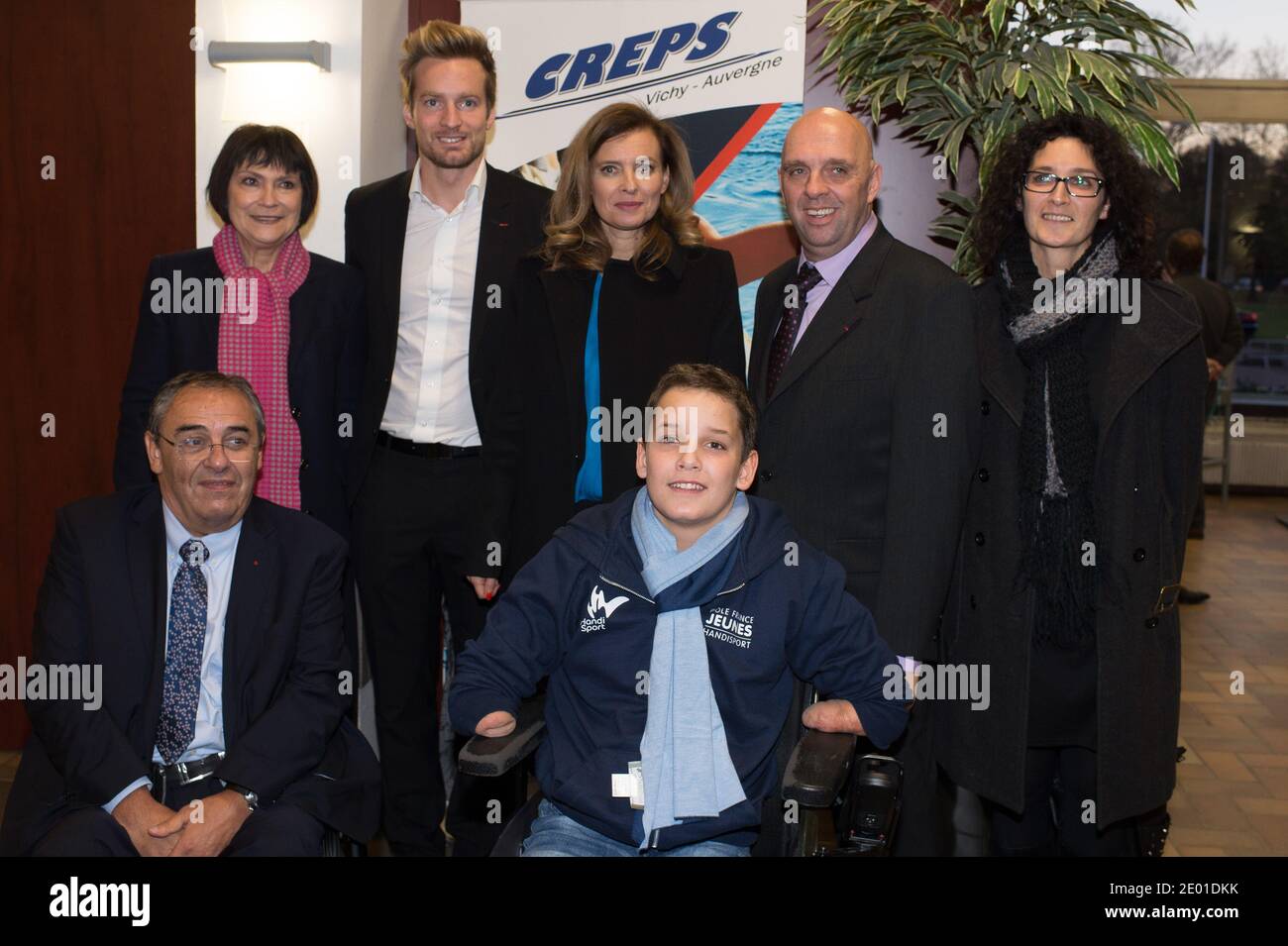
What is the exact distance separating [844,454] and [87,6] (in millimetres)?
3213

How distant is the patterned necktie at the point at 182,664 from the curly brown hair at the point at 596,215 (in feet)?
3.67

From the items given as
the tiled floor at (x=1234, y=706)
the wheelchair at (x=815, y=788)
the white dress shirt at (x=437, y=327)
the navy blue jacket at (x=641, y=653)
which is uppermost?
the white dress shirt at (x=437, y=327)

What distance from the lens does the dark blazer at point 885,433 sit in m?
2.54

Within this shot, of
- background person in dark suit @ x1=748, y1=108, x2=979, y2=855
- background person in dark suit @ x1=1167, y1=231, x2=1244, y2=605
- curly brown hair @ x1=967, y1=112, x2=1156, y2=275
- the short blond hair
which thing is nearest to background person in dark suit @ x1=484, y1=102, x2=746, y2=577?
background person in dark suit @ x1=748, y1=108, x2=979, y2=855

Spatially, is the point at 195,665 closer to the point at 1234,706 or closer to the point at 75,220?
the point at 75,220

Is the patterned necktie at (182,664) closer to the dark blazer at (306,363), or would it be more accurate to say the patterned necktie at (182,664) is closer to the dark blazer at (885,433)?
the dark blazer at (306,363)

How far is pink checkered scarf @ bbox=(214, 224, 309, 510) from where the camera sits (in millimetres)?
3166

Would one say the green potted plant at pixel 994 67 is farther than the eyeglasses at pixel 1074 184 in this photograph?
Yes

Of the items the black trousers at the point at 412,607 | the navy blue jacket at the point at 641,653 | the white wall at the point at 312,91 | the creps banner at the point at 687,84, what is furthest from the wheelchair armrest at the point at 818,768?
the white wall at the point at 312,91

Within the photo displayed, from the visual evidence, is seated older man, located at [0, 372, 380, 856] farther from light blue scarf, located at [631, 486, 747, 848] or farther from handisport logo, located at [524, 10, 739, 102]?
handisport logo, located at [524, 10, 739, 102]

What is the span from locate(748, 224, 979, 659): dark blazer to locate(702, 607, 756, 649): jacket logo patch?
0.33 meters

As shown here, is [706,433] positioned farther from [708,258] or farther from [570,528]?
[708,258]

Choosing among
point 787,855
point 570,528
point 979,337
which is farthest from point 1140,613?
point 570,528

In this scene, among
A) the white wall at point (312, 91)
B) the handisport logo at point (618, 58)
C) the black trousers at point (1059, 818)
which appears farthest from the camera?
the handisport logo at point (618, 58)
